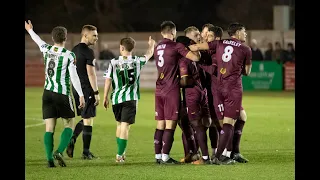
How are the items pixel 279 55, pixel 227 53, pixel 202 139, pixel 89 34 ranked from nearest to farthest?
pixel 227 53
pixel 202 139
pixel 89 34
pixel 279 55

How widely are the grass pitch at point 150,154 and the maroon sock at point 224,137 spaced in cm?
29

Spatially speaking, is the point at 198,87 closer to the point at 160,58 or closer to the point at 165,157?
the point at 160,58

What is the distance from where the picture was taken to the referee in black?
12.5m

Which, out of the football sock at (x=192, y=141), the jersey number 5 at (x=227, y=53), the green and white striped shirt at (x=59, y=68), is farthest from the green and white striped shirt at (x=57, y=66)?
the jersey number 5 at (x=227, y=53)

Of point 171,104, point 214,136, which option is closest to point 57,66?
point 171,104

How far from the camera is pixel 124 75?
38.8 feet

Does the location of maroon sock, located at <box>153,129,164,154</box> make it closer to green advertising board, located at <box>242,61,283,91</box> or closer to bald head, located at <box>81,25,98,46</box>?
bald head, located at <box>81,25,98,46</box>

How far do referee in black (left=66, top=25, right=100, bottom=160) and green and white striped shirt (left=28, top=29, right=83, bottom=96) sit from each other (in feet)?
3.48

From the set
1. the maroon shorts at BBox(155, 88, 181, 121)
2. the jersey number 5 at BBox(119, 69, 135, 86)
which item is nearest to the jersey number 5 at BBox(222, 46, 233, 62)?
the maroon shorts at BBox(155, 88, 181, 121)

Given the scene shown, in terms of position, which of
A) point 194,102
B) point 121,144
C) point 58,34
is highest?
point 58,34

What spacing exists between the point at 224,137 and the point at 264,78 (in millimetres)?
20131

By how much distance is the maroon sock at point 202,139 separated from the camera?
11609mm

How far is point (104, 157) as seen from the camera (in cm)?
1263

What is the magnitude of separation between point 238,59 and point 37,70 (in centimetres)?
2514
